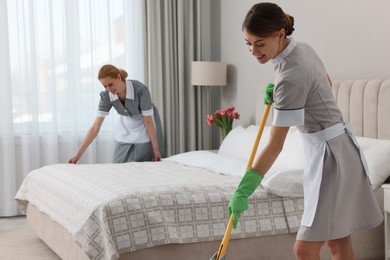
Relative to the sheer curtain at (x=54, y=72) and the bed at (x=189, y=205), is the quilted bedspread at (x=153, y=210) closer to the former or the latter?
the bed at (x=189, y=205)

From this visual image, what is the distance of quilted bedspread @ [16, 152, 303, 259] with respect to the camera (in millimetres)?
3068

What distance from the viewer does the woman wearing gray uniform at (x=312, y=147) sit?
2205 mm

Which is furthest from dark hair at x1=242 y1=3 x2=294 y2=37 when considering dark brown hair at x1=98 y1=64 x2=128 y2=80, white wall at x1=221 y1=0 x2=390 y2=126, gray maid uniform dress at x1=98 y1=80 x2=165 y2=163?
gray maid uniform dress at x1=98 y1=80 x2=165 y2=163

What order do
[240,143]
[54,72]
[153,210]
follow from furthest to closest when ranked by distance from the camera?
[54,72] < [240,143] < [153,210]

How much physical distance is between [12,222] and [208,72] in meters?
2.05

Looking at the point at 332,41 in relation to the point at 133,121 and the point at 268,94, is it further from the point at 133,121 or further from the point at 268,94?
the point at 268,94

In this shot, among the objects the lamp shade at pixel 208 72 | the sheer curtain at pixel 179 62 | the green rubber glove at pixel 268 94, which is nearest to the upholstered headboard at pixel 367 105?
the green rubber glove at pixel 268 94

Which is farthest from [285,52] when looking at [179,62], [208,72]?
[179,62]

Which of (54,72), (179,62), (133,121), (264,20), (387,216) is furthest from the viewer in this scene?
(179,62)

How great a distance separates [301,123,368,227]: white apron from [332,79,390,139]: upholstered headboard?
1.54 m

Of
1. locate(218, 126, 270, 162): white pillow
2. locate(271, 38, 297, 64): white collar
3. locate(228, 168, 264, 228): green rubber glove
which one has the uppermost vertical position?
locate(271, 38, 297, 64): white collar

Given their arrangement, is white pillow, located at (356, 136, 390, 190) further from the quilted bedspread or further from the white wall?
the white wall

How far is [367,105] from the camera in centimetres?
393

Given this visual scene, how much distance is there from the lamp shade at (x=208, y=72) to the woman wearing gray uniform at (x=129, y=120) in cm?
79
